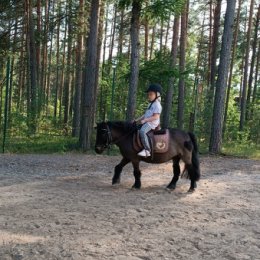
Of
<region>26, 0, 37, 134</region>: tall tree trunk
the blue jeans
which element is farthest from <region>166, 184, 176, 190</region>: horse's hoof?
<region>26, 0, 37, 134</region>: tall tree trunk

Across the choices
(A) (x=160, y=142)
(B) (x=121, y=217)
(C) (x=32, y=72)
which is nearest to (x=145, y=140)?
(A) (x=160, y=142)

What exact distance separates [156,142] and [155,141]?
0.03 meters

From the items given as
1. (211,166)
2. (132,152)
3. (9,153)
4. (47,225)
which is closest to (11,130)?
(9,153)

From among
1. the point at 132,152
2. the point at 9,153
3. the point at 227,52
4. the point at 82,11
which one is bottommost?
the point at 9,153

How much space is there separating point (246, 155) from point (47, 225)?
12497 millimetres

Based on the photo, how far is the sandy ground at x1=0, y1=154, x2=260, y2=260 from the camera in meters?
5.00

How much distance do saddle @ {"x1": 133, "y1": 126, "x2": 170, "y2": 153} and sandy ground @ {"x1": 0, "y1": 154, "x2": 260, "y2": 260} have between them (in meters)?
0.91

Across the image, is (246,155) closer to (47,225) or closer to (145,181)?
(145,181)

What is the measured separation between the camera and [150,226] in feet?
19.9

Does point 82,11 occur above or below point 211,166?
above

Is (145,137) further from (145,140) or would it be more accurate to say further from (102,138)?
(102,138)

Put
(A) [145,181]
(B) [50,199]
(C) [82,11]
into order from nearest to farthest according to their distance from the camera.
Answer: (B) [50,199]
(A) [145,181]
(C) [82,11]

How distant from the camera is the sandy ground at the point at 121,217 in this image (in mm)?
5000

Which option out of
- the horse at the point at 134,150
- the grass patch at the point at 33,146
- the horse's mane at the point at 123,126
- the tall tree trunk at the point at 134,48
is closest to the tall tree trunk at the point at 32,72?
the grass patch at the point at 33,146
